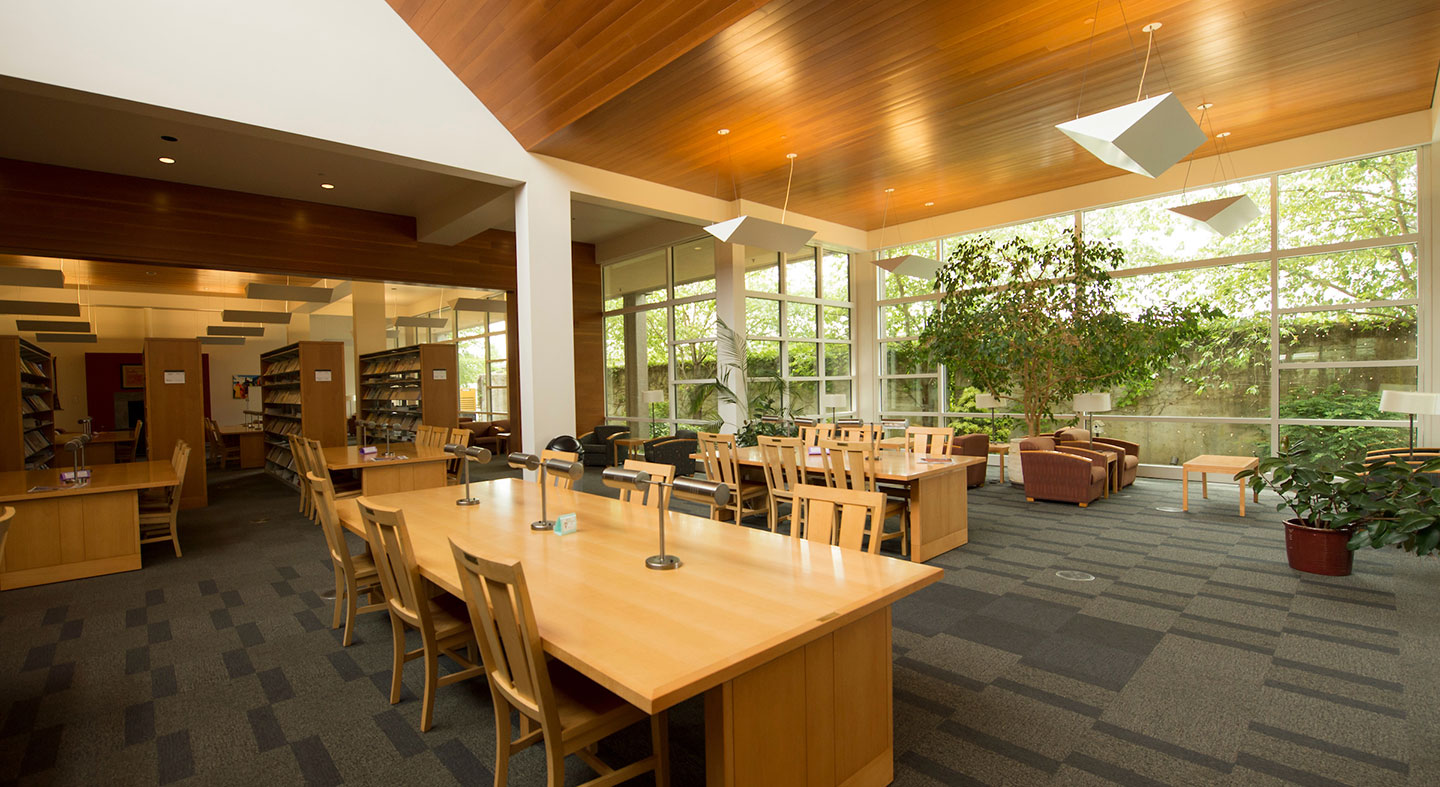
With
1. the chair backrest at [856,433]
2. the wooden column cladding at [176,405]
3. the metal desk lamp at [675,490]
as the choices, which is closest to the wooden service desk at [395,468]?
the wooden column cladding at [176,405]

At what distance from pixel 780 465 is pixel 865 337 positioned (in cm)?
699

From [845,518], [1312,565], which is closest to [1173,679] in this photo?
[845,518]

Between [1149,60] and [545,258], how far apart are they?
19.8ft

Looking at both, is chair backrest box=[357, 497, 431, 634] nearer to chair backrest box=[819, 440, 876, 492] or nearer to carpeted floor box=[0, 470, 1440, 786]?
carpeted floor box=[0, 470, 1440, 786]

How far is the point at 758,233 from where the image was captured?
697cm

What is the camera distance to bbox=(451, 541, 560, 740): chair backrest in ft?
5.66

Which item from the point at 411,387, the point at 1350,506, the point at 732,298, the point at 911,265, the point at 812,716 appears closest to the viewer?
the point at 812,716

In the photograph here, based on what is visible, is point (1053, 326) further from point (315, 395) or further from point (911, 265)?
point (315, 395)

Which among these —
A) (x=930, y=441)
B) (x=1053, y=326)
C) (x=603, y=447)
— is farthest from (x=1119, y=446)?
(x=603, y=447)

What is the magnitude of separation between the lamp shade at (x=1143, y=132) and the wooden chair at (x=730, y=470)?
3.46 meters

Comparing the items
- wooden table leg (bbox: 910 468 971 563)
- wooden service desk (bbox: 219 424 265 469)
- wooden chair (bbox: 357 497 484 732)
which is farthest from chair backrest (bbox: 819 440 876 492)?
wooden service desk (bbox: 219 424 265 469)

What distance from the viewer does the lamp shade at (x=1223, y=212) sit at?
6379 millimetres

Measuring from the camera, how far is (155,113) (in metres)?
5.03

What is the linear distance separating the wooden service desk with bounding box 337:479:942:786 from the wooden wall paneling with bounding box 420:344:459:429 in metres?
7.04
